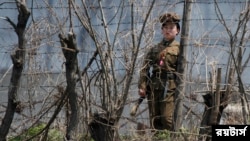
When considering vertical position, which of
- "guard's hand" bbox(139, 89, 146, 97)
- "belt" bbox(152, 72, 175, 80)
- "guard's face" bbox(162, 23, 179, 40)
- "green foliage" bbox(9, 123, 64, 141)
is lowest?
"green foliage" bbox(9, 123, 64, 141)

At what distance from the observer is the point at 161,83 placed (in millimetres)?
6914

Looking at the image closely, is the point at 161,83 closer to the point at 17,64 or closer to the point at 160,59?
the point at 160,59

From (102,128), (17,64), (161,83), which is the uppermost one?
(17,64)

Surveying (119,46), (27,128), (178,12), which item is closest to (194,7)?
(178,12)

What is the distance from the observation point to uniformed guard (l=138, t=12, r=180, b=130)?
22.5 ft

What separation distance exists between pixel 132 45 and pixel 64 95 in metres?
0.85

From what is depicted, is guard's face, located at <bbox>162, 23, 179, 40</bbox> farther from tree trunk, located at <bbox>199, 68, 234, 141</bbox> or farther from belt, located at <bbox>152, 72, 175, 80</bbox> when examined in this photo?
tree trunk, located at <bbox>199, 68, 234, 141</bbox>

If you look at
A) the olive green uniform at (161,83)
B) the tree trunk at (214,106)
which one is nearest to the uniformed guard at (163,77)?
the olive green uniform at (161,83)

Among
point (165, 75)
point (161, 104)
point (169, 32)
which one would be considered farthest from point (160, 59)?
point (161, 104)

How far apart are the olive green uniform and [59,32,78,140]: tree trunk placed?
103cm

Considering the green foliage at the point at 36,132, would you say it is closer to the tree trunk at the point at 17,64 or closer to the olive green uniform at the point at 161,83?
the tree trunk at the point at 17,64

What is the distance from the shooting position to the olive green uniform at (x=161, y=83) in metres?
6.86

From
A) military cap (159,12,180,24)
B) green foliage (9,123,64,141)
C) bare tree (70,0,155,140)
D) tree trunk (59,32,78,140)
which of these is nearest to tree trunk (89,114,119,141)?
bare tree (70,0,155,140)

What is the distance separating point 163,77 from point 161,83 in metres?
0.08
